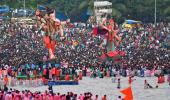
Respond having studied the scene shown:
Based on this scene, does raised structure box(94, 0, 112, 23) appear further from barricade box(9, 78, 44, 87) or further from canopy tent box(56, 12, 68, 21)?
barricade box(9, 78, 44, 87)

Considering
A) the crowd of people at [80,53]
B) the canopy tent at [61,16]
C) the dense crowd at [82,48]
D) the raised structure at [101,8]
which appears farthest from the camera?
the raised structure at [101,8]

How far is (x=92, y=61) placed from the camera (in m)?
61.1

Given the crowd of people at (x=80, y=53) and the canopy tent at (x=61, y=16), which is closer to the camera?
the crowd of people at (x=80, y=53)

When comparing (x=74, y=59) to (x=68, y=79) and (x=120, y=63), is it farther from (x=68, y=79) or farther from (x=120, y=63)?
(x=68, y=79)

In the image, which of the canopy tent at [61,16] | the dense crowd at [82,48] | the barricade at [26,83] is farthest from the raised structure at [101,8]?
the barricade at [26,83]

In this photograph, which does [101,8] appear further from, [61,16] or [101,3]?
[61,16]

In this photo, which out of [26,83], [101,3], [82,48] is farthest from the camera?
[101,3]

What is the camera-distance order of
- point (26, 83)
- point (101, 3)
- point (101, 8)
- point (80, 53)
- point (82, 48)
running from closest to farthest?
point (26, 83), point (80, 53), point (82, 48), point (101, 3), point (101, 8)

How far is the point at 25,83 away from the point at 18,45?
575 inches

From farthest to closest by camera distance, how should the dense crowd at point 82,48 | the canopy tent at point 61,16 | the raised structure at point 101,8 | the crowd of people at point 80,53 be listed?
the raised structure at point 101,8
the canopy tent at point 61,16
the dense crowd at point 82,48
the crowd of people at point 80,53

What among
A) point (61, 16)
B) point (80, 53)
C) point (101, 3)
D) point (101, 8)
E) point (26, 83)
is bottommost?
point (26, 83)

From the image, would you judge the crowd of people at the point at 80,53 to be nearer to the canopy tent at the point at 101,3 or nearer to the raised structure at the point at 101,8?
the raised structure at the point at 101,8

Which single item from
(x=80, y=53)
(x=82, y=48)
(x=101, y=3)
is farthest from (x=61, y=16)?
(x=80, y=53)

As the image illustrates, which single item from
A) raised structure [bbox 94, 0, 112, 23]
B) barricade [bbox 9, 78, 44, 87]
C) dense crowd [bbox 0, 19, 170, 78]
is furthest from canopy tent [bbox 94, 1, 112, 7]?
barricade [bbox 9, 78, 44, 87]
